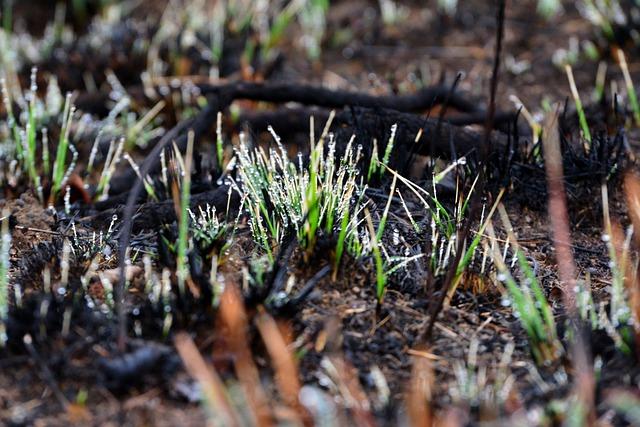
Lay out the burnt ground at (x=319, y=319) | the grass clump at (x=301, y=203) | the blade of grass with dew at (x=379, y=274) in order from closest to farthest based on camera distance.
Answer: the burnt ground at (x=319, y=319)
the blade of grass with dew at (x=379, y=274)
the grass clump at (x=301, y=203)

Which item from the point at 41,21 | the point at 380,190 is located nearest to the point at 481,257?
the point at 380,190

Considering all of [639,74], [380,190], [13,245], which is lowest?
[13,245]

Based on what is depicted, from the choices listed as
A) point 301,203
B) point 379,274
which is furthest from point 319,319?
point 301,203

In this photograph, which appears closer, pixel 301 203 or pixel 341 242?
pixel 341 242

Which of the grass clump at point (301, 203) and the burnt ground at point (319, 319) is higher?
the grass clump at point (301, 203)

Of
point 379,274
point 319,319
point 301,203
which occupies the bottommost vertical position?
point 319,319

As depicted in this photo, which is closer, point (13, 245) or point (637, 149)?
point (13, 245)

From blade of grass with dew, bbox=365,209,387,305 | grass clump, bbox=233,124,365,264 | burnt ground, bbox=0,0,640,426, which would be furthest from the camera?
grass clump, bbox=233,124,365,264

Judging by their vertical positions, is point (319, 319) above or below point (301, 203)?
below

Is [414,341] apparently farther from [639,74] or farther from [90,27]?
[90,27]

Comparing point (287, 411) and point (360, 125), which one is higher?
point (360, 125)

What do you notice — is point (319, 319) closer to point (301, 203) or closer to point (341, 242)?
point (341, 242)
